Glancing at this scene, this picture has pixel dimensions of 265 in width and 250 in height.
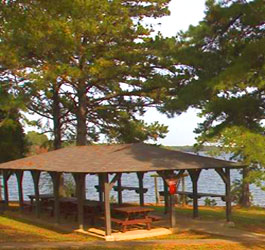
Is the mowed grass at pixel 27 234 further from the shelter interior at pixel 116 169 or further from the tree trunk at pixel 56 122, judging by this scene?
the tree trunk at pixel 56 122

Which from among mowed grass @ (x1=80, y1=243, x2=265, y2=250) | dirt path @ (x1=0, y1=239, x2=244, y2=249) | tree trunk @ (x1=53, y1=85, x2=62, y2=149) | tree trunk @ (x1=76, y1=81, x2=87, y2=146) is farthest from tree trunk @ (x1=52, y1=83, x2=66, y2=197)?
mowed grass @ (x1=80, y1=243, x2=265, y2=250)

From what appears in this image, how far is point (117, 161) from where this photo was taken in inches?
591

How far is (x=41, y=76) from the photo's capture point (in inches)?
782

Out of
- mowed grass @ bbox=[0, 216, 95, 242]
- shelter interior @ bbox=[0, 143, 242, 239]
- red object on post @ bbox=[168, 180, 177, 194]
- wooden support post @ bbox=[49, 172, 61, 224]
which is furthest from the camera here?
wooden support post @ bbox=[49, 172, 61, 224]

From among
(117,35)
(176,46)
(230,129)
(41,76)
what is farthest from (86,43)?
(230,129)

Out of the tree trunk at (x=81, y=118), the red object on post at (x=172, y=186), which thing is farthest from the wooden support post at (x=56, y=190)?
the tree trunk at (x=81, y=118)

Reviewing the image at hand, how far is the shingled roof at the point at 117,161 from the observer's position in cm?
1446

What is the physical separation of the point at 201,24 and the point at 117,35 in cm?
836

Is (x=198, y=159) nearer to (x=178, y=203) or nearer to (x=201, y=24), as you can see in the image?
(x=201, y=24)

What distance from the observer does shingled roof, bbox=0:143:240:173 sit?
1446cm

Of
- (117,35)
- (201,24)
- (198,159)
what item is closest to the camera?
(201,24)

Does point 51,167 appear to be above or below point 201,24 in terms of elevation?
below

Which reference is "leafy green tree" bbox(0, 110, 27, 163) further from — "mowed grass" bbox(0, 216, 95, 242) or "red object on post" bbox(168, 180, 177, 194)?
"red object on post" bbox(168, 180, 177, 194)

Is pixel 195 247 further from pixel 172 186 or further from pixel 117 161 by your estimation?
pixel 117 161
